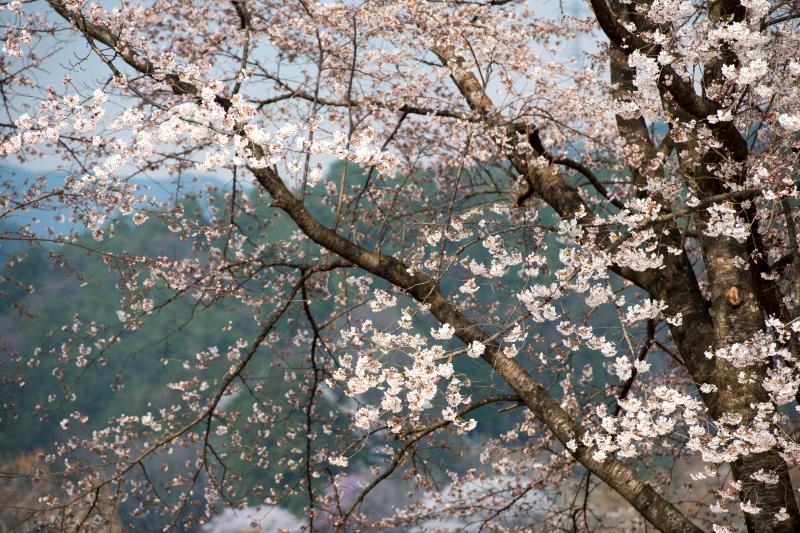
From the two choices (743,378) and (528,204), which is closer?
(743,378)

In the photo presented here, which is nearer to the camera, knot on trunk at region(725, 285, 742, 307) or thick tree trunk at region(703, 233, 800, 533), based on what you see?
thick tree trunk at region(703, 233, 800, 533)

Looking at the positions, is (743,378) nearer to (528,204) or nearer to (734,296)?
(734,296)

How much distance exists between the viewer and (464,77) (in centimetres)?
459

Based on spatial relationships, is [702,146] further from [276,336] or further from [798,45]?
[276,336]

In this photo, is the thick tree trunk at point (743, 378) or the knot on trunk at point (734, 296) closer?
the thick tree trunk at point (743, 378)

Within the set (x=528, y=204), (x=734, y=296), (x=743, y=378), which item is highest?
(x=528, y=204)

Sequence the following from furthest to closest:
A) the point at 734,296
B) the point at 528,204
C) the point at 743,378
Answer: the point at 528,204 < the point at 734,296 < the point at 743,378

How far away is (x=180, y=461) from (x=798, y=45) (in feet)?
30.7

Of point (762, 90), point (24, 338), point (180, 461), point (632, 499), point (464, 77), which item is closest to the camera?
point (762, 90)

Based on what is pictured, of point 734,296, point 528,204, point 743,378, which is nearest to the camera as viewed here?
point 743,378

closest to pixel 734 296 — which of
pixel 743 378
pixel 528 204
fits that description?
pixel 743 378

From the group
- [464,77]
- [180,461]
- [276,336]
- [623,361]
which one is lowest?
[623,361]

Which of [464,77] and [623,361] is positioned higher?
[464,77]

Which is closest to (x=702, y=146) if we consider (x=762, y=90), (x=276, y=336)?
(x=762, y=90)
